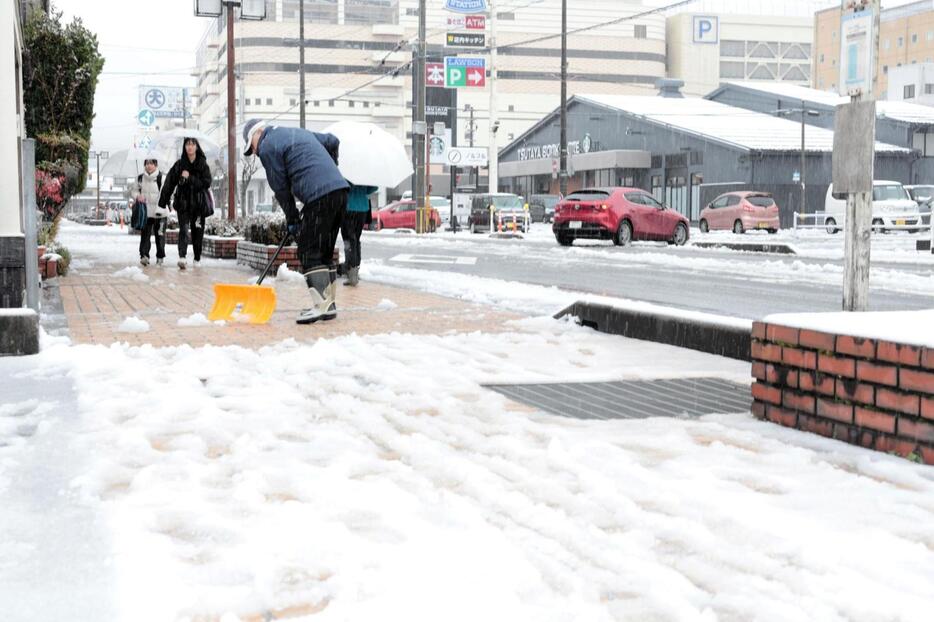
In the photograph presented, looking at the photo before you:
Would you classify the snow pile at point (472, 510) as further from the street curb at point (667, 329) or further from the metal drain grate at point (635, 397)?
the street curb at point (667, 329)

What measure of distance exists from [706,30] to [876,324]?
4618 inches

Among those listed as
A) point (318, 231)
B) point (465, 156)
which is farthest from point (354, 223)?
point (465, 156)

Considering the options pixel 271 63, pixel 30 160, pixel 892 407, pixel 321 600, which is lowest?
pixel 321 600

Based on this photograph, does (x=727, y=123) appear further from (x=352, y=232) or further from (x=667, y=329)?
(x=667, y=329)

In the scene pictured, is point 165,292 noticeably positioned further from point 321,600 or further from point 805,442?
point 321,600

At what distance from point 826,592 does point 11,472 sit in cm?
278

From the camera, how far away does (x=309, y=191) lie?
867 centimetres

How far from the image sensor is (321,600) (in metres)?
2.71

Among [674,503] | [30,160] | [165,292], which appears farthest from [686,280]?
[674,503]

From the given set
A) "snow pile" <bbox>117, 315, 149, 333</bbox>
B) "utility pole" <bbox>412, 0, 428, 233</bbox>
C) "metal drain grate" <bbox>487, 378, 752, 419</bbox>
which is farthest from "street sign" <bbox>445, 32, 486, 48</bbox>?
"metal drain grate" <bbox>487, 378, 752, 419</bbox>

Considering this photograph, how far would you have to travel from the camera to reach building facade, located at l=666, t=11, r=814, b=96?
402ft

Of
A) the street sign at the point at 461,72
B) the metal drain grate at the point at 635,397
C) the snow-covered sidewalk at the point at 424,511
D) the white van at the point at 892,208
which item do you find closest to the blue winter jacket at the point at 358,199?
the snow-covered sidewalk at the point at 424,511

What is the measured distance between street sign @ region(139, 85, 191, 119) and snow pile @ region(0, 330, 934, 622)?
93.0m

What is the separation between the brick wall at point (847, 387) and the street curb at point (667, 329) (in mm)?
1397
